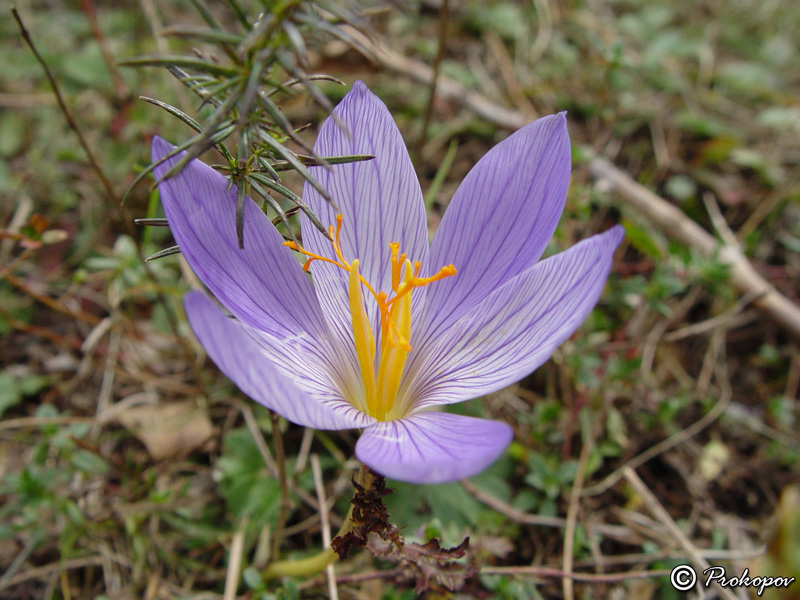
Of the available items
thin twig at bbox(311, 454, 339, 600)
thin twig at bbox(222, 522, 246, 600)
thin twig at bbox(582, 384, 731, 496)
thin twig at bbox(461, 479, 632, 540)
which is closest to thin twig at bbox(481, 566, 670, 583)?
thin twig at bbox(461, 479, 632, 540)

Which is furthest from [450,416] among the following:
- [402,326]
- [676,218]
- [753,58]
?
[753,58]

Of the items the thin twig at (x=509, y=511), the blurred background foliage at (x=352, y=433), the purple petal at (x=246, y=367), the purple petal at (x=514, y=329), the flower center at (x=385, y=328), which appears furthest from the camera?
the thin twig at (x=509, y=511)

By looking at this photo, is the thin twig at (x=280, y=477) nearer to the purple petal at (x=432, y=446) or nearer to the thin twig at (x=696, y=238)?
the purple petal at (x=432, y=446)

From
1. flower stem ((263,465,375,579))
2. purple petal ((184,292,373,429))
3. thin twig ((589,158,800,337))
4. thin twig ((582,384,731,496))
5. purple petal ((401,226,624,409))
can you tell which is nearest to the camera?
purple petal ((184,292,373,429))

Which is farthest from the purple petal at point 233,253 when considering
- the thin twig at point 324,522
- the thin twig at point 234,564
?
the thin twig at point 234,564

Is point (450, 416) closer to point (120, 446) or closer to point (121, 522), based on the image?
point (121, 522)

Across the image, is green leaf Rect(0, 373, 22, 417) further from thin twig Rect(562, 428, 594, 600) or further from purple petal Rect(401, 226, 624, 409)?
thin twig Rect(562, 428, 594, 600)
